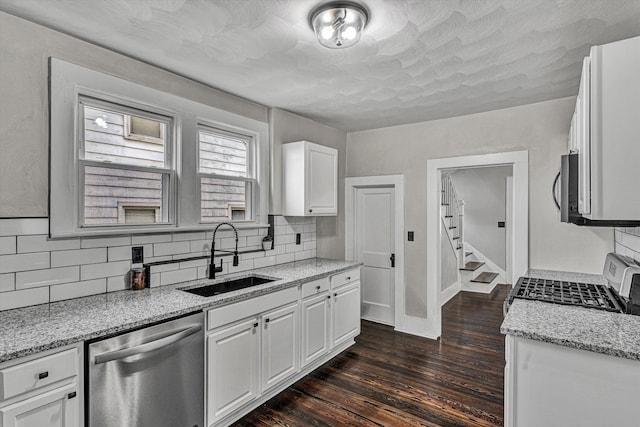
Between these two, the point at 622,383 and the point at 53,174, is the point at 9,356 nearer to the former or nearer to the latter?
the point at 53,174

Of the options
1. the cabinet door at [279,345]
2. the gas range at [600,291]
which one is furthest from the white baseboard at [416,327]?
the cabinet door at [279,345]

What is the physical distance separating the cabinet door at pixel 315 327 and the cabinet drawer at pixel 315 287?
0.05 m

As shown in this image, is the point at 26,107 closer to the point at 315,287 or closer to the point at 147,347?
the point at 147,347

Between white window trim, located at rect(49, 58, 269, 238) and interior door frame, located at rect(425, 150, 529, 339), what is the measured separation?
2.04 m

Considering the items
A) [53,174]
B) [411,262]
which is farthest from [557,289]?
[53,174]

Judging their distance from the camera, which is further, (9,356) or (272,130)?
(272,130)

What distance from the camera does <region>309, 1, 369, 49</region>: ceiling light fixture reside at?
1.74 metres

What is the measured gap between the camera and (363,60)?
2.40 m

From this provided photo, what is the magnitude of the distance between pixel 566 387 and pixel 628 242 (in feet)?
5.18

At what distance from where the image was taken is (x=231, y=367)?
2346mm

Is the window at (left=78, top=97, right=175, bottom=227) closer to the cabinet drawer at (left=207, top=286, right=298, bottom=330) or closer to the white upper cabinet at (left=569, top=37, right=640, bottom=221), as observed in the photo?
the cabinet drawer at (left=207, top=286, right=298, bottom=330)

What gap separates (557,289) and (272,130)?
276 cm

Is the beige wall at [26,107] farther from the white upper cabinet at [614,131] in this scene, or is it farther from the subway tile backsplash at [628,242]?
the subway tile backsplash at [628,242]

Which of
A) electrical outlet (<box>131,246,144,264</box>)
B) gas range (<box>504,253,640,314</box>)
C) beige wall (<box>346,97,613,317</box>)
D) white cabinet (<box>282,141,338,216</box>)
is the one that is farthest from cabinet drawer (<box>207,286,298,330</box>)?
beige wall (<box>346,97,613,317</box>)
